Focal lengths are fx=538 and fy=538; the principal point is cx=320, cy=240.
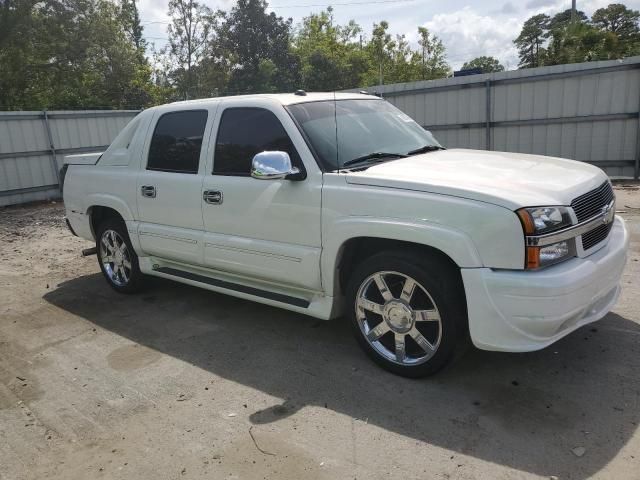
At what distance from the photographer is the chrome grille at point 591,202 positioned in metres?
3.18

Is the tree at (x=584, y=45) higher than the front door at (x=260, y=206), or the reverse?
the tree at (x=584, y=45)

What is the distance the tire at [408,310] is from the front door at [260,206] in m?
0.42

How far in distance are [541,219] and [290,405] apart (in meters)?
1.86

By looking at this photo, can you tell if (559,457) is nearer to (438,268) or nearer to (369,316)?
(438,268)

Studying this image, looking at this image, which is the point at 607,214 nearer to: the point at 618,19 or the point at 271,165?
the point at 271,165

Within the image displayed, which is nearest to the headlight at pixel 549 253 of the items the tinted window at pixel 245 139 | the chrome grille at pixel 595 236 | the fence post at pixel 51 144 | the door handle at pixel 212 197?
the chrome grille at pixel 595 236

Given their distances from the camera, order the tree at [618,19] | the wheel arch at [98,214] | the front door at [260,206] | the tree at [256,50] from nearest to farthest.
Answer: the front door at [260,206] → the wheel arch at [98,214] → the tree at [256,50] → the tree at [618,19]

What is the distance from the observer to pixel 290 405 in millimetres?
3383

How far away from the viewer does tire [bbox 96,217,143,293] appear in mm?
5508

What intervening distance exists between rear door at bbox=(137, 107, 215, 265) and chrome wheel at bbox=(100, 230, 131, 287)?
0.51 meters

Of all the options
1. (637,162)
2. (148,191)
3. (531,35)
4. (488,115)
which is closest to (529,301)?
(148,191)

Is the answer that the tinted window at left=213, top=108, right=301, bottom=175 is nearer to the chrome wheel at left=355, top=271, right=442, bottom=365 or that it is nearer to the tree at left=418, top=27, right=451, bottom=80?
the chrome wheel at left=355, top=271, right=442, bottom=365

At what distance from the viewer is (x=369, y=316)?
3689 mm

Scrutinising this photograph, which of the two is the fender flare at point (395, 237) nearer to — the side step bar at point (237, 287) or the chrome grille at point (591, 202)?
the side step bar at point (237, 287)
